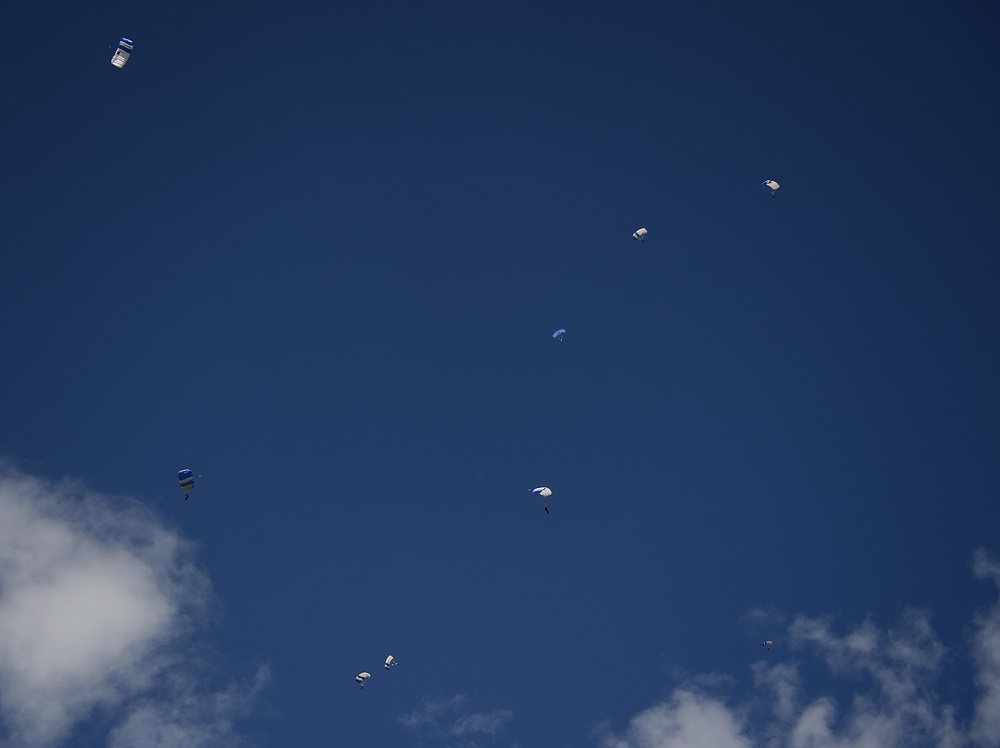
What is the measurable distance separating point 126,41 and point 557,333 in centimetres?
5502

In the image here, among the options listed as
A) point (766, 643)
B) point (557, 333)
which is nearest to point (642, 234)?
point (557, 333)

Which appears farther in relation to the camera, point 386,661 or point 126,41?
point 386,661

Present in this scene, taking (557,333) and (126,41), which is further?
(557,333)

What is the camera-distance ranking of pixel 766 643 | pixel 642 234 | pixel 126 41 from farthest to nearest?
1. pixel 766 643
2. pixel 642 234
3. pixel 126 41

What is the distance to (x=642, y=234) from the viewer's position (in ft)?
358

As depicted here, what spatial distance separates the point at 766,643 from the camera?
393 feet

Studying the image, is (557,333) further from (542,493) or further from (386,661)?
(386,661)

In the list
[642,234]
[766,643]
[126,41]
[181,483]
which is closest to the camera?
[126,41]

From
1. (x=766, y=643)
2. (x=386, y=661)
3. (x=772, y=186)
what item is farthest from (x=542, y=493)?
(x=772, y=186)

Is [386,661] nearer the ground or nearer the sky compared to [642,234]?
nearer the ground

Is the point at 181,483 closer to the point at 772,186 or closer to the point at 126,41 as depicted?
the point at 126,41

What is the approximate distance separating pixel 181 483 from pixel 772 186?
7985 cm

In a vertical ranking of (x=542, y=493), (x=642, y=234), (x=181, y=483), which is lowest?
(x=542, y=493)

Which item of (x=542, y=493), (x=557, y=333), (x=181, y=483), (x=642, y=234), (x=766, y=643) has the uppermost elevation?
(x=642, y=234)
